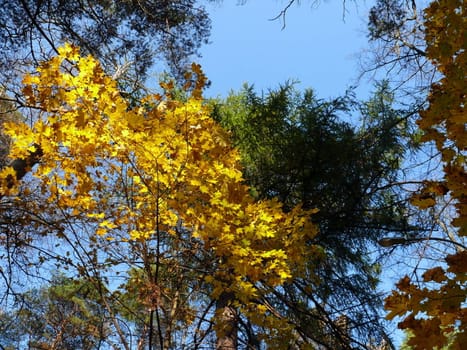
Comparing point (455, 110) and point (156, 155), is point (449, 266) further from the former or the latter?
point (156, 155)

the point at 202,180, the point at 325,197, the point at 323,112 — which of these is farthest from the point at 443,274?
the point at 323,112

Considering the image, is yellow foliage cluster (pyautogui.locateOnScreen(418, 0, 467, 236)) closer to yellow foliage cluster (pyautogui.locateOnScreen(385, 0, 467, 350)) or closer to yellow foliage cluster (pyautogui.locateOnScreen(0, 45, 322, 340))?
yellow foliage cluster (pyautogui.locateOnScreen(385, 0, 467, 350))

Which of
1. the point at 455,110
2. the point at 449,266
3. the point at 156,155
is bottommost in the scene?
the point at 449,266

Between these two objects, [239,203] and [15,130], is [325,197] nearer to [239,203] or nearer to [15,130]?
[239,203]

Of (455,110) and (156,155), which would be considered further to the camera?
(156,155)

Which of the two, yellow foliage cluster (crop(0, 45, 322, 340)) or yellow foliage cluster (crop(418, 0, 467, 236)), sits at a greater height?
yellow foliage cluster (crop(0, 45, 322, 340))

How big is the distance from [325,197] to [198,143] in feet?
12.6

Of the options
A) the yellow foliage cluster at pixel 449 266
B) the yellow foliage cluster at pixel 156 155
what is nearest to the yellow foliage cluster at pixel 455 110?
the yellow foliage cluster at pixel 449 266

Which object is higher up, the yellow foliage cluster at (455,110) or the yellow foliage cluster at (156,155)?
the yellow foliage cluster at (156,155)

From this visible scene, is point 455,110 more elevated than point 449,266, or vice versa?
point 455,110

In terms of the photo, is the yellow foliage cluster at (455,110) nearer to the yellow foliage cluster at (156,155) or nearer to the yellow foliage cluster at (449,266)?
the yellow foliage cluster at (449,266)

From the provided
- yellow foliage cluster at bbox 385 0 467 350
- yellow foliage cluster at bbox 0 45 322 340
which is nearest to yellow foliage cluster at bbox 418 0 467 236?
yellow foliage cluster at bbox 385 0 467 350

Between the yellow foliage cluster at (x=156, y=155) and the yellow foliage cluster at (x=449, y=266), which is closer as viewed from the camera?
the yellow foliage cluster at (x=449, y=266)

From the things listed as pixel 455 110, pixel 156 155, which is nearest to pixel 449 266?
pixel 455 110
